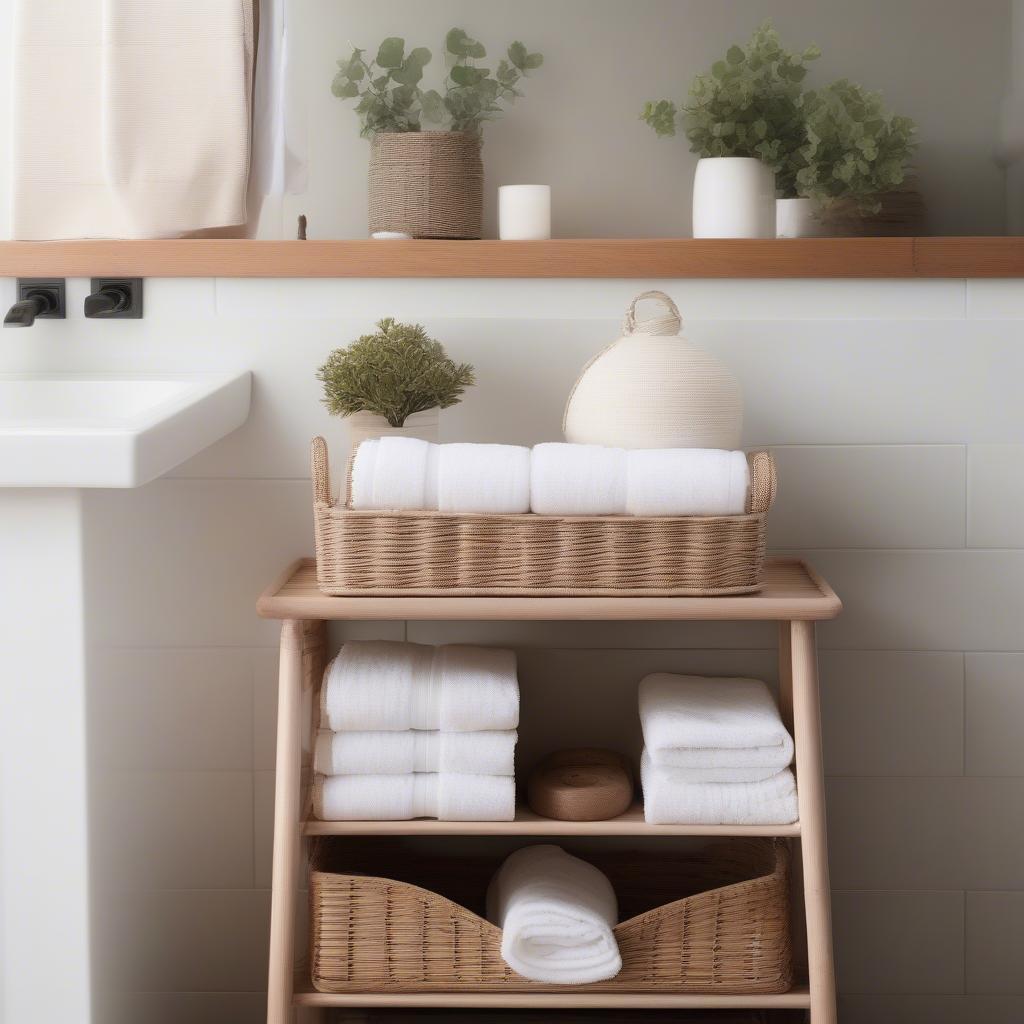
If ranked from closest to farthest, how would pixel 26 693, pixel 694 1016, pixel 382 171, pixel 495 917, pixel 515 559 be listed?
pixel 26 693 → pixel 515 559 → pixel 495 917 → pixel 694 1016 → pixel 382 171

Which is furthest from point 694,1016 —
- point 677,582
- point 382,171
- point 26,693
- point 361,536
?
point 382,171

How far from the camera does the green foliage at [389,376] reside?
50.2 inches

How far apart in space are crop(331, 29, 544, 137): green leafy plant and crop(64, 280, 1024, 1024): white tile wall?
1.23 feet

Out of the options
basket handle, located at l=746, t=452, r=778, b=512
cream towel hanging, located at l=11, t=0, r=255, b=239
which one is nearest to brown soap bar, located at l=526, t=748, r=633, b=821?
basket handle, located at l=746, t=452, r=778, b=512

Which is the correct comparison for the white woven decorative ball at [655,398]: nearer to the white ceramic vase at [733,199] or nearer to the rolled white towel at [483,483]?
the rolled white towel at [483,483]

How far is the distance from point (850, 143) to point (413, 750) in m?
0.97

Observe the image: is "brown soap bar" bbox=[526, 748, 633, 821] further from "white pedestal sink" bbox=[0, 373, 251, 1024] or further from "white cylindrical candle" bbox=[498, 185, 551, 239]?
"white cylindrical candle" bbox=[498, 185, 551, 239]

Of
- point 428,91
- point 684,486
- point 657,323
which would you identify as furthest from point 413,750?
point 428,91

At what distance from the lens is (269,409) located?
145cm

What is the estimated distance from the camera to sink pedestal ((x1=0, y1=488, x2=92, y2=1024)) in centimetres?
102

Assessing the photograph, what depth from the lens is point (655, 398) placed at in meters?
1.22

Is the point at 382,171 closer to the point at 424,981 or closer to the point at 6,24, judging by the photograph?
the point at 6,24

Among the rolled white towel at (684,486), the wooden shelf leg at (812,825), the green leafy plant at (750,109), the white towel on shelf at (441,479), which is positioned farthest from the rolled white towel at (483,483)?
the green leafy plant at (750,109)

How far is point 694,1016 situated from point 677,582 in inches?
24.8
